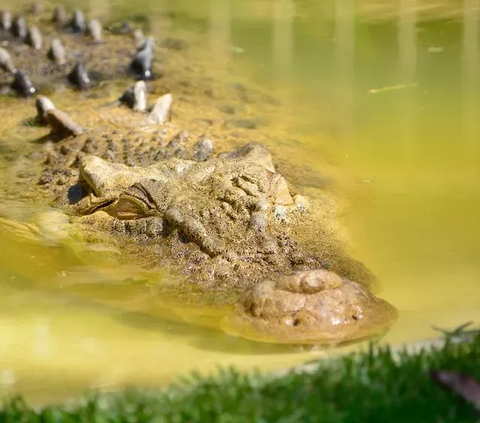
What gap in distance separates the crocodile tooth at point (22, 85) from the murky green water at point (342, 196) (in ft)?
4.99

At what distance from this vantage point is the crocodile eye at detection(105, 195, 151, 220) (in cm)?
653

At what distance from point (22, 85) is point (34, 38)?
2.35 meters

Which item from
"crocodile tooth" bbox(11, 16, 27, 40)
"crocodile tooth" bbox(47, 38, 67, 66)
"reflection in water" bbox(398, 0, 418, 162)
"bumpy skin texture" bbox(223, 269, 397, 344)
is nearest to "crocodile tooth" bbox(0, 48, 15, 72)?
"crocodile tooth" bbox(47, 38, 67, 66)

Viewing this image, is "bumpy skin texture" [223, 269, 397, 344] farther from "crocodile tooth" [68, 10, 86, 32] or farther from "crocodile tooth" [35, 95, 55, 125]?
"crocodile tooth" [68, 10, 86, 32]

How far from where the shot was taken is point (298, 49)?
43.8 ft

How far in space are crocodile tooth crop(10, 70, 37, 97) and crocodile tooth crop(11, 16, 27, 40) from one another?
2.59 m

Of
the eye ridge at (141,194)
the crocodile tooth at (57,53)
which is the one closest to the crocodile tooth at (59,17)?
the crocodile tooth at (57,53)

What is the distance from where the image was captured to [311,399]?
3.50 meters

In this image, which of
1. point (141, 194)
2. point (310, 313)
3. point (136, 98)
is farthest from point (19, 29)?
point (310, 313)

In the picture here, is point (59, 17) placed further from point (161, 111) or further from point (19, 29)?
point (161, 111)

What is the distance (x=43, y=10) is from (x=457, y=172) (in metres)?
10.00

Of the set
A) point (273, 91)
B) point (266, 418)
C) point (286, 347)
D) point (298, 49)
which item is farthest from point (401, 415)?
point (298, 49)

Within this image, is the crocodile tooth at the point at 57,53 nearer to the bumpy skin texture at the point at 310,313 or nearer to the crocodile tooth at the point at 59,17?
the crocodile tooth at the point at 59,17

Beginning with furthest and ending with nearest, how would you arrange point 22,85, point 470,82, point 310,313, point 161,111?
point 470,82 → point 22,85 → point 161,111 → point 310,313
